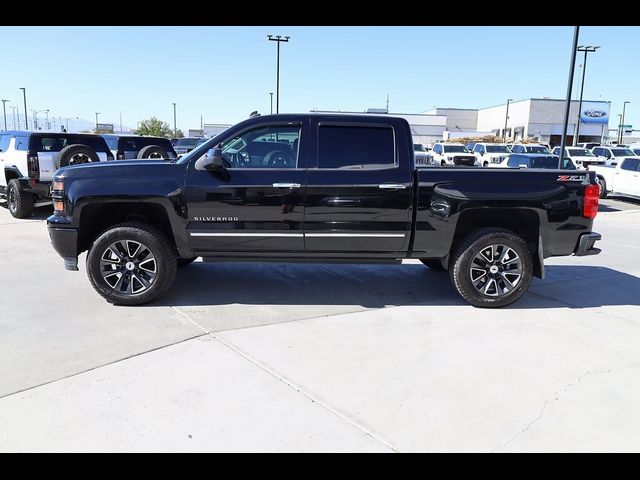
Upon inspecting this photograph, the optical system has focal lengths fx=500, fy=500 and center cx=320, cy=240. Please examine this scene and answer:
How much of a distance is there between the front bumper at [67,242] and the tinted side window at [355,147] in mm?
2621

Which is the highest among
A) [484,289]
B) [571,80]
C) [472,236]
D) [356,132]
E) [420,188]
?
[571,80]

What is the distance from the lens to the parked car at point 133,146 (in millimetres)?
12281

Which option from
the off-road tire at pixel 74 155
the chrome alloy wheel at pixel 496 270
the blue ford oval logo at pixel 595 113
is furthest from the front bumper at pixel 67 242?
the blue ford oval logo at pixel 595 113

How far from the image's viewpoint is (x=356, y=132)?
520 cm

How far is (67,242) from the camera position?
5.11 meters

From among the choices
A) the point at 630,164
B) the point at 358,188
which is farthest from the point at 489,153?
the point at 358,188

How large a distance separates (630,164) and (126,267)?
682 inches

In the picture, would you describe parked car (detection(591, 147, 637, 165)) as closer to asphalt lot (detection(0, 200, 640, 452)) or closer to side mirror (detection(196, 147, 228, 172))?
asphalt lot (detection(0, 200, 640, 452))

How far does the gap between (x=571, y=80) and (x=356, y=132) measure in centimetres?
1410

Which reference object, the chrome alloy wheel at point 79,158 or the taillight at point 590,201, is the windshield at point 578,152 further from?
the chrome alloy wheel at point 79,158
